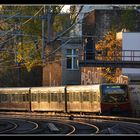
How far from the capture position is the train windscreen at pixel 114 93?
3775 centimetres

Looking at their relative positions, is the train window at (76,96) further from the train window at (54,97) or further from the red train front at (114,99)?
the train window at (54,97)

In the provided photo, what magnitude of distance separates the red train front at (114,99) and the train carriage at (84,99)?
406mm

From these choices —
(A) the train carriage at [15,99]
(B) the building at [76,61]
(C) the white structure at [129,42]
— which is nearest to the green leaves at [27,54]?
(A) the train carriage at [15,99]

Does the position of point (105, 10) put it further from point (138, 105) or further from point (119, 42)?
point (138, 105)

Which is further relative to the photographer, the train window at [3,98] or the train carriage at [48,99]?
the train window at [3,98]

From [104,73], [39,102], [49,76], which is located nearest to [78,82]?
[49,76]

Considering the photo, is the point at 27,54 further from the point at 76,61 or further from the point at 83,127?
the point at 76,61

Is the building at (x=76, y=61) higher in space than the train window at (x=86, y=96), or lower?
higher

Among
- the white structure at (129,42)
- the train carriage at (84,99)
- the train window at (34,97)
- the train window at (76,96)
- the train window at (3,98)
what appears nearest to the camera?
the train carriage at (84,99)

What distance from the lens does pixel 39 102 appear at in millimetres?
47062

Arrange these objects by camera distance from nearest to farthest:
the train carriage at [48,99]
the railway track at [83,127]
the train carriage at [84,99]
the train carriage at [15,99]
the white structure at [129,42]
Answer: the railway track at [83,127] → the train carriage at [84,99] → the train carriage at [48,99] → the train carriage at [15,99] → the white structure at [129,42]

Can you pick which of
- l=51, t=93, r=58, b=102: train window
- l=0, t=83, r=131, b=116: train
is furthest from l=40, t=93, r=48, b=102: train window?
l=51, t=93, r=58, b=102: train window

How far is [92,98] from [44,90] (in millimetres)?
7771

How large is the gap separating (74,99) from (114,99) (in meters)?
4.14
